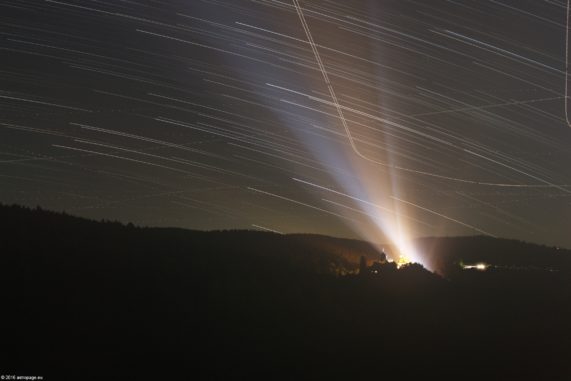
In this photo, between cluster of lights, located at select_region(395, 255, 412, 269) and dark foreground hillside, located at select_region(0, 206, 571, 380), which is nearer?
dark foreground hillside, located at select_region(0, 206, 571, 380)

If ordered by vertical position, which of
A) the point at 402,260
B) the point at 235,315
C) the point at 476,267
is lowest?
the point at 235,315

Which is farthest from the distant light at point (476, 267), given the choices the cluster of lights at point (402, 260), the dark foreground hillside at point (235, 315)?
the dark foreground hillside at point (235, 315)

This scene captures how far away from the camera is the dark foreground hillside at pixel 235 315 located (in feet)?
46.4

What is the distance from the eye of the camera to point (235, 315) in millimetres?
17688

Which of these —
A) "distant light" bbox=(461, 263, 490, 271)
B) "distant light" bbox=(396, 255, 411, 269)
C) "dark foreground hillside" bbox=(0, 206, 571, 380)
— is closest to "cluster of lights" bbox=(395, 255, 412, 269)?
"distant light" bbox=(396, 255, 411, 269)

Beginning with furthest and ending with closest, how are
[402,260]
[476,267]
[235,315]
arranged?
[476,267], [402,260], [235,315]

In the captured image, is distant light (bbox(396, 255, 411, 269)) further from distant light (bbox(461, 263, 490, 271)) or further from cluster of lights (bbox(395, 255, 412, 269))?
distant light (bbox(461, 263, 490, 271))

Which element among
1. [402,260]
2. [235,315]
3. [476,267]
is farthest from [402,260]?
[235,315]

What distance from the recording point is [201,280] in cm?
2022

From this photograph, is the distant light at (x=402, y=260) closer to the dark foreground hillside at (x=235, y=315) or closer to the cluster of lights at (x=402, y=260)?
the cluster of lights at (x=402, y=260)

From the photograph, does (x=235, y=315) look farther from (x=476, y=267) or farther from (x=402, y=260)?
(x=476, y=267)

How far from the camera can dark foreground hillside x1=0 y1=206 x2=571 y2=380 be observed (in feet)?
46.4

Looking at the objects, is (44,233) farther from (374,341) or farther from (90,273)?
(374,341)

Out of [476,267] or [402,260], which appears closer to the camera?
[402,260]
